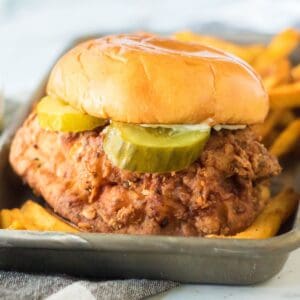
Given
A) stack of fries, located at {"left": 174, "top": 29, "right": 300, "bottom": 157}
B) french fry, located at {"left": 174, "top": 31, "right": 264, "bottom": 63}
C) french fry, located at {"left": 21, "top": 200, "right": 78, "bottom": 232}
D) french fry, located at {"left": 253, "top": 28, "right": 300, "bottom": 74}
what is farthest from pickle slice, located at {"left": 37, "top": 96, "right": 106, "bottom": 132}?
french fry, located at {"left": 253, "top": 28, "right": 300, "bottom": 74}

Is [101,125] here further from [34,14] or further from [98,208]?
[34,14]

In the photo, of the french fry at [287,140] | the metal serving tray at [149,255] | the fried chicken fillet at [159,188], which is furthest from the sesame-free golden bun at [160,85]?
the french fry at [287,140]

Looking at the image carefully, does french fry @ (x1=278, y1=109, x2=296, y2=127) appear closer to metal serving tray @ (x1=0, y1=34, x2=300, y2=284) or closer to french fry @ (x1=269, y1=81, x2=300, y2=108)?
french fry @ (x1=269, y1=81, x2=300, y2=108)

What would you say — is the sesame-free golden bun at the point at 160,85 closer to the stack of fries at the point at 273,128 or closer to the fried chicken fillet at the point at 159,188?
the fried chicken fillet at the point at 159,188

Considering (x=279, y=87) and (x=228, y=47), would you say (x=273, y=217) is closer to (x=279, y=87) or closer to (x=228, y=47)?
(x=279, y=87)

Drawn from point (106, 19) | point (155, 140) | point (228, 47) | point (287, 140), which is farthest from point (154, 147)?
point (106, 19)

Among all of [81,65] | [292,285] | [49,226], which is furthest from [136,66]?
[292,285]
